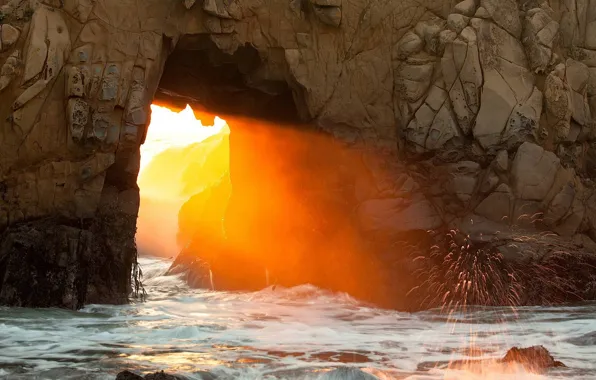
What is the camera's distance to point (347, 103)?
18078 mm

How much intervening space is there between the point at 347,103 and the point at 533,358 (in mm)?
10105

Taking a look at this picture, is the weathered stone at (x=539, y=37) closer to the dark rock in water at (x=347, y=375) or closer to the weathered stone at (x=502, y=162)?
the weathered stone at (x=502, y=162)

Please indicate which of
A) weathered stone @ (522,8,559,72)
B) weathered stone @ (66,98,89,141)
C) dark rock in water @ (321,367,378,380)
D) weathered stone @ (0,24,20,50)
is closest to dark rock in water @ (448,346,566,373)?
dark rock in water @ (321,367,378,380)

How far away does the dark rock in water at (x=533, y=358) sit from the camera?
29.4 feet

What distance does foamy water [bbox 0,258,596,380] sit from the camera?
29.3 ft

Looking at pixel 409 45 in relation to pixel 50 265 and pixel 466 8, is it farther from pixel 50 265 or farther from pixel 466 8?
pixel 50 265

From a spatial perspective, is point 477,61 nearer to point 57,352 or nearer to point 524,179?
point 524,179

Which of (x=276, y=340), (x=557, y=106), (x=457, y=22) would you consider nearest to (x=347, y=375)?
(x=276, y=340)

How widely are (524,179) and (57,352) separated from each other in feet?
36.0

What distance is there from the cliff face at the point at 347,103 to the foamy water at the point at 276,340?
215 centimetres

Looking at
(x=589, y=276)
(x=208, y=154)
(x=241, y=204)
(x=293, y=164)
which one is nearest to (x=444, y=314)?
(x=589, y=276)

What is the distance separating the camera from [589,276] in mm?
16469

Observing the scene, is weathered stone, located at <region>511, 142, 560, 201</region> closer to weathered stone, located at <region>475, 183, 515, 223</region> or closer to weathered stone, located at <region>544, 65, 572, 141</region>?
weathered stone, located at <region>475, 183, 515, 223</region>

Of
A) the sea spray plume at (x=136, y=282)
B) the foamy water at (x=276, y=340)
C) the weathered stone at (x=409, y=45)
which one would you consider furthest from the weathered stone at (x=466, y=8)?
the sea spray plume at (x=136, y=282)
